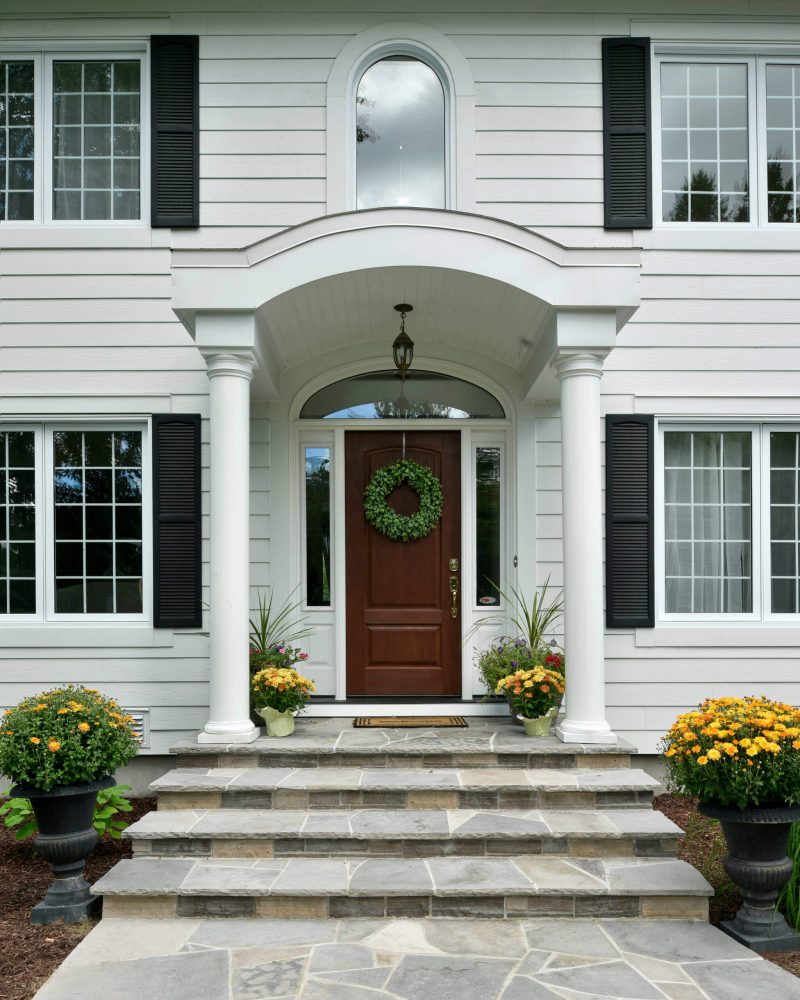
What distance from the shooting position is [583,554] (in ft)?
15.8

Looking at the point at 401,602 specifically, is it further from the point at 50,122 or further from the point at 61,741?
the point at 50,122

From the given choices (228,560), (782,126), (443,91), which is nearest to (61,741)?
(228,560)

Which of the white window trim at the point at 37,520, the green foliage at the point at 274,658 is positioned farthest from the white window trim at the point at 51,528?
the green foliage at the point at 274,658

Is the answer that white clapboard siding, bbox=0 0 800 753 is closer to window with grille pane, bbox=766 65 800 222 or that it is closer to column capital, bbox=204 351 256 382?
window with grille pane, bbox=766 65 800 222

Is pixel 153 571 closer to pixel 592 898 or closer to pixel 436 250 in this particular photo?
pixel 436 250

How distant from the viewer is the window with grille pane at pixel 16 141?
5.89 meters

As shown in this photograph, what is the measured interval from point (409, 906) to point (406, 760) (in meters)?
1.11

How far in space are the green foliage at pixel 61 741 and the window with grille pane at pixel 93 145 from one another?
3.51 m

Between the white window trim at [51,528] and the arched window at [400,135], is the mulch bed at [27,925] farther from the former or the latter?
the arched window at [400,135]

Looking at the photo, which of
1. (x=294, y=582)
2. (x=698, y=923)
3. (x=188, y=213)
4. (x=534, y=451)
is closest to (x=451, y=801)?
(x=698, y=923)

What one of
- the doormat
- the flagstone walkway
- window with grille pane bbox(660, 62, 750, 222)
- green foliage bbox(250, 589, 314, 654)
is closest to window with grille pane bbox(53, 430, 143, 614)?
green foliage bbox(250, 589, 314, 654)

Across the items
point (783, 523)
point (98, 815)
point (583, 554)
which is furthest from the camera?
point (783, 523)

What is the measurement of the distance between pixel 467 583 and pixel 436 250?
2394 mm

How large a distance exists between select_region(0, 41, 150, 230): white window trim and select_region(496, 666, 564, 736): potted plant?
3998mm
